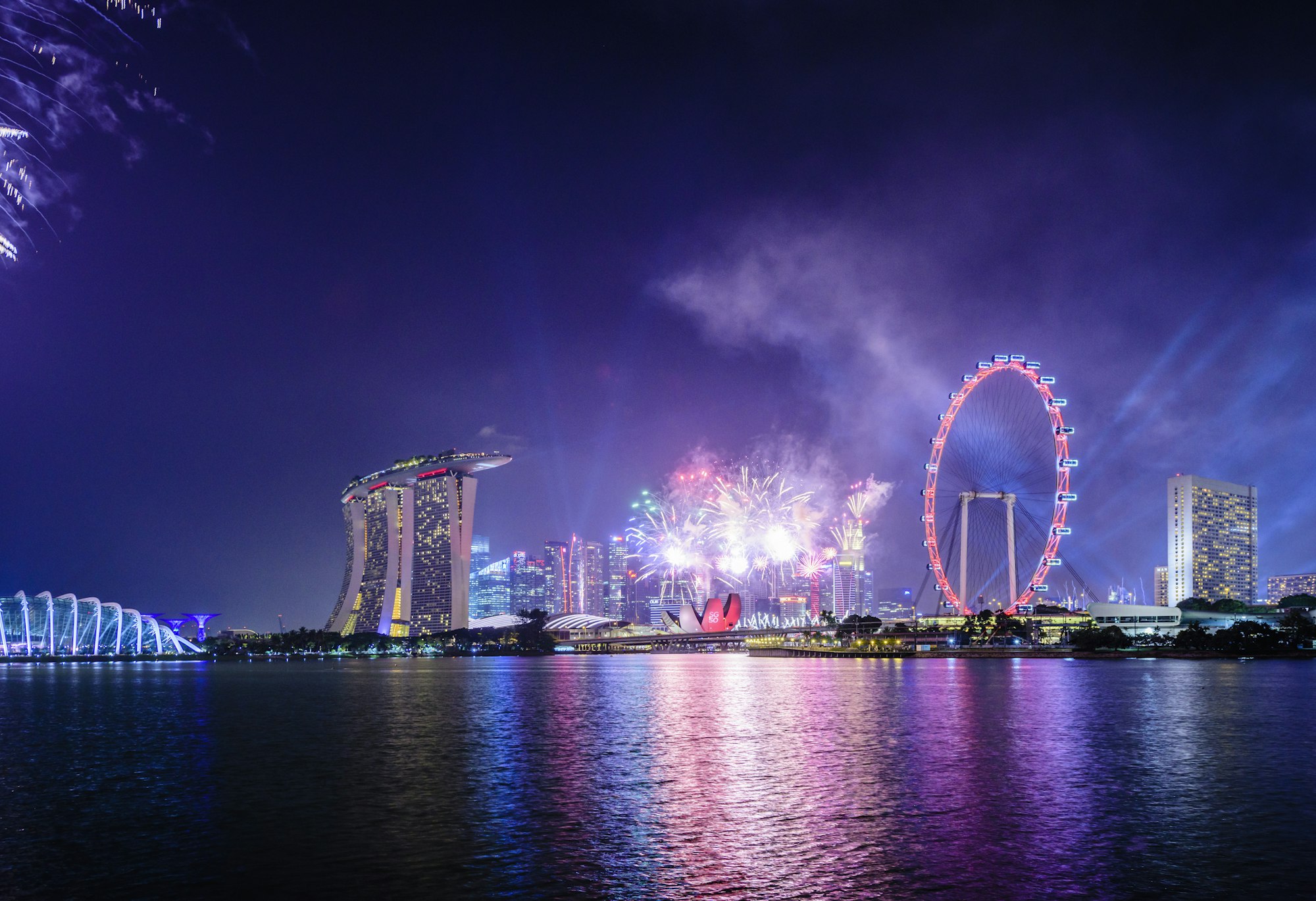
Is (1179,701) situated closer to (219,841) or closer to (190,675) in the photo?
(219,841)

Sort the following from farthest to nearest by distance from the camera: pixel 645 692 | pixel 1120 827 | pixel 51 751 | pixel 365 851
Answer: pixel 645 692, pixel 51 751, pixel 1120 827, pixel 365 851

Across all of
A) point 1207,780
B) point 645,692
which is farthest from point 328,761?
point 645,692

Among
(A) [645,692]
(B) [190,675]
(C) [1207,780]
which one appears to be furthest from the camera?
(B) [190,675]

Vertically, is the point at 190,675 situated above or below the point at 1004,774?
below

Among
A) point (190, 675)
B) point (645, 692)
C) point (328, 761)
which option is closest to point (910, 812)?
point (328, 761)

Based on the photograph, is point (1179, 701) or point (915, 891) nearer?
point (915, 891)

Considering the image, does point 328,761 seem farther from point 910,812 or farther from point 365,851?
point 910,812
